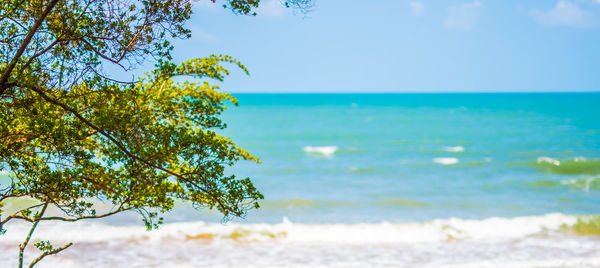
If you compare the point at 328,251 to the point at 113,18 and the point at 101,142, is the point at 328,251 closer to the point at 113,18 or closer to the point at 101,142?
the point at 101,142

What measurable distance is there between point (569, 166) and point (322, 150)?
13.0 meters

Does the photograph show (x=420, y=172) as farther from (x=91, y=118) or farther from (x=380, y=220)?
(x=91, y=118)

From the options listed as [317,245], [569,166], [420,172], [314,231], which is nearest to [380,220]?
[314,231]

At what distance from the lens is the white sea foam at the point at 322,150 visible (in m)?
29.2

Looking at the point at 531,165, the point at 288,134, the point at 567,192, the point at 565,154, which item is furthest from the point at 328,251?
the point at 288,134

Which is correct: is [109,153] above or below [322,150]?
below

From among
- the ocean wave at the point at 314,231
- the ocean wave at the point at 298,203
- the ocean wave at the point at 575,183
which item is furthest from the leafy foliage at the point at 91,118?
the ocean wave at the point at 575,183

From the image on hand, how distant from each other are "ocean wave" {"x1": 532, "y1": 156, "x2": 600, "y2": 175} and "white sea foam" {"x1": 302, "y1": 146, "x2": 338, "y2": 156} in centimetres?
1085

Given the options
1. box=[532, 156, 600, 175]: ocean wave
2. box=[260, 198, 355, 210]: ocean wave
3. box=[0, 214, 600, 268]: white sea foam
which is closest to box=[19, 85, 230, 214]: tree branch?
box=[0, 214, 600, 268]: white sea foam

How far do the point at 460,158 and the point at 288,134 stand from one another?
15.5 meters

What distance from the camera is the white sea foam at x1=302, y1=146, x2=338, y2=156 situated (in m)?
29.2

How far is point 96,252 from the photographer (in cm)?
1053

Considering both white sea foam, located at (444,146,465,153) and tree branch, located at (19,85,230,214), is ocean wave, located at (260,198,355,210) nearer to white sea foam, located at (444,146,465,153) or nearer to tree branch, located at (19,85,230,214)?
tree branch, located at (19,85,230,214)

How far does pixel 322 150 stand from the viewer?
30.1m
